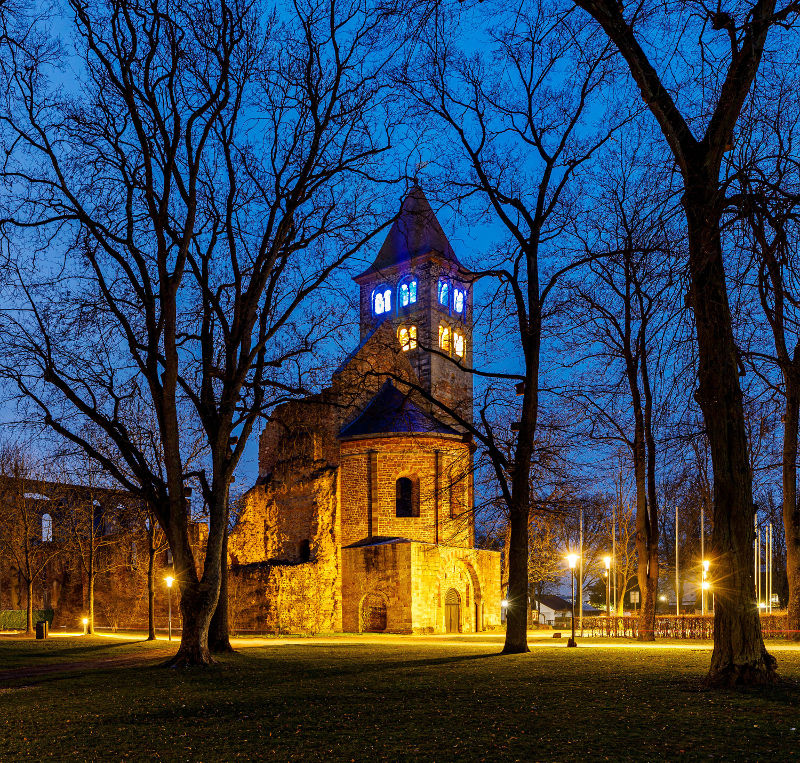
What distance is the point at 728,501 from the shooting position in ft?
31.3

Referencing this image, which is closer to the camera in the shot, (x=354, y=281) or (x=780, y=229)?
(x=780, y=229)

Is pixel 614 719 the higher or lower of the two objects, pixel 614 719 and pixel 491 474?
the lower

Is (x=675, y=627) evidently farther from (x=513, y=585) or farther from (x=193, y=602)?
(x=193, y=602)

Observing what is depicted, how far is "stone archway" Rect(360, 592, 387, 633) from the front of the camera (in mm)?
35031

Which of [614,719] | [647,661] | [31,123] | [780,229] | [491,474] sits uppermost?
[31,123]

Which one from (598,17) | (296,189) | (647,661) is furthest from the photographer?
(296,189)

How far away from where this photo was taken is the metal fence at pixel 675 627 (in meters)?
23.2

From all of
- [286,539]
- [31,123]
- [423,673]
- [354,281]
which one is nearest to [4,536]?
[286,539]

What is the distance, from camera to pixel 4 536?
41250mm

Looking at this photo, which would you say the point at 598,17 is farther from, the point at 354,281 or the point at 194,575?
the point at 354,281

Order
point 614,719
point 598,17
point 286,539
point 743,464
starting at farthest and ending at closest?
point 286,539, point 743,464, point 598,17, point 614,719

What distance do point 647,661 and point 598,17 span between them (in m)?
10.4

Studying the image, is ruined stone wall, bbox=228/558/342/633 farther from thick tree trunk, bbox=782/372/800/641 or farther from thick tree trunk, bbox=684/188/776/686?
thick tree trunk, bbox=684/188/776/686

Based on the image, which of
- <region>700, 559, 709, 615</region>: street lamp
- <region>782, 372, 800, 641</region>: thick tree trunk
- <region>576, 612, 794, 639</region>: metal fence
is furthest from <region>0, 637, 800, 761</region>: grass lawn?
<region>700, 559, 709, 615</region>: street lamp
